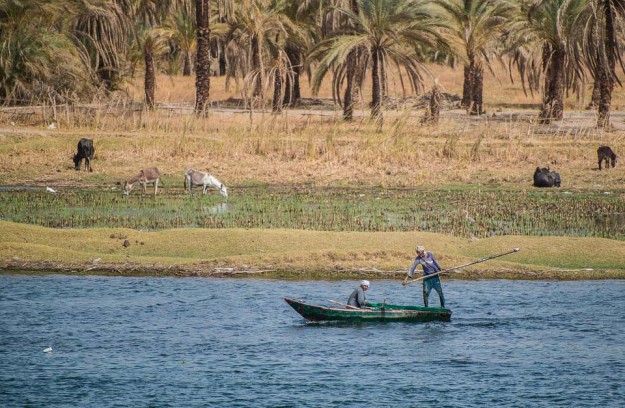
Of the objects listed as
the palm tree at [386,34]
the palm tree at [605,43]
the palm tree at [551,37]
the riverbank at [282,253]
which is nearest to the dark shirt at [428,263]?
the riverbank at [282,253]

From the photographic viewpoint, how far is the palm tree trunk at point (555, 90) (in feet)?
174

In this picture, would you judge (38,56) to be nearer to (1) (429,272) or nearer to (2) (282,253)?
(2) (282,253)

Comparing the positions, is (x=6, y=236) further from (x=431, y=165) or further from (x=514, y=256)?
(x=431, y=165)

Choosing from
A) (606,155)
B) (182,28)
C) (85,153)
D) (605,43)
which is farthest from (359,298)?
(182,28)

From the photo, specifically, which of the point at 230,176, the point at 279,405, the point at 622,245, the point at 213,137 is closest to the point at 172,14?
the point at 213,137

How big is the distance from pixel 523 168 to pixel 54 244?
20888 millimetres

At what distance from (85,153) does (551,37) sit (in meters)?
23.5

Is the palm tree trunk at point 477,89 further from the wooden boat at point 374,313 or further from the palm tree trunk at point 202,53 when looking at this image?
the wooden boat at point 374,313

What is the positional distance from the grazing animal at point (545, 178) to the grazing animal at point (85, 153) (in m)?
17.1

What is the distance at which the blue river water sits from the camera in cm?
1867

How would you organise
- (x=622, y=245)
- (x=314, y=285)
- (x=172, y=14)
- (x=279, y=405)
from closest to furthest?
(x=279, y=405) < (x=314, y=285) < (x=622, y=245) < (x=172, y=14)

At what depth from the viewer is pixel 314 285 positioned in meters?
26.9

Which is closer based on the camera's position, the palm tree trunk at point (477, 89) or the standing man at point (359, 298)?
the standing man at point (359, 298)

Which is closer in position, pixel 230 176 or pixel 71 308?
pixel 71 308
